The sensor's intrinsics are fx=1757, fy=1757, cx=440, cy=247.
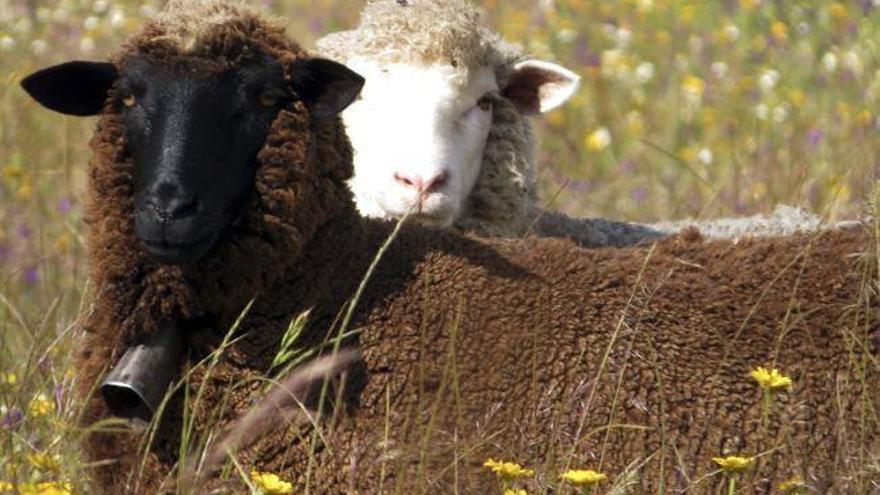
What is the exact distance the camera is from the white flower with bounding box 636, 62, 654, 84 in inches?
439

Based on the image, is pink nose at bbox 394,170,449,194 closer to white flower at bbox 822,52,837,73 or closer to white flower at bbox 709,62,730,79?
white flower at bbox 822,52,837,73

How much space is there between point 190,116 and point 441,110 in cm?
210

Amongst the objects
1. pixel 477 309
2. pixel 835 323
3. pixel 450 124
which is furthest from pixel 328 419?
pixel 450 124

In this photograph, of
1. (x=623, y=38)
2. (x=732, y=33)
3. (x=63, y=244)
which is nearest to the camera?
(x=63, y=244)

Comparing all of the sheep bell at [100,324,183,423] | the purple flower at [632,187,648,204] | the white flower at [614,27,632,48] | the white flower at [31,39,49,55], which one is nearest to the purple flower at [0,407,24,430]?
the sheep bell at [100,324,183,423]

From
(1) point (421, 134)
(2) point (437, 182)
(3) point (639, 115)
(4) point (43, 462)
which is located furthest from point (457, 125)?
(3) point (639, 115)

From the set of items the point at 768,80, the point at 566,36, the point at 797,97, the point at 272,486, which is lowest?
the point at 272,486

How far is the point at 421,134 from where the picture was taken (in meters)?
5.93

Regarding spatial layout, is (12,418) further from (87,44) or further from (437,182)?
(87,44)

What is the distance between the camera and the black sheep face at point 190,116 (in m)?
3.94

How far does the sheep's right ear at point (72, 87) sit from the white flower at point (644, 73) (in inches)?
282

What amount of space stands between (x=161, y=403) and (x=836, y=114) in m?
6.79

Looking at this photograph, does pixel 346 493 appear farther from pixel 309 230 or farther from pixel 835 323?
pixel 835 323

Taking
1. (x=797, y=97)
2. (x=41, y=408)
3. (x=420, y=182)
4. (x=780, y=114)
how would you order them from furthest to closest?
(x=797, y=97), (x=780, y=114), (x=420, y=182), (x=41, y=408)
